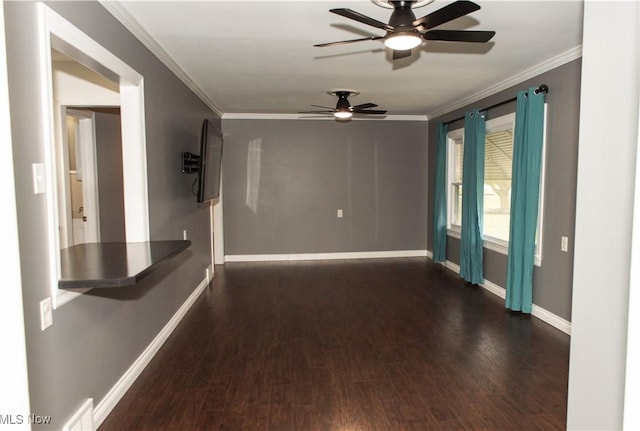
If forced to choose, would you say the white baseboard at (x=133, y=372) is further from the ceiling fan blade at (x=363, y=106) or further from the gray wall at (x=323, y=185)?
the ceiling fan blade at (x=363, y=106)

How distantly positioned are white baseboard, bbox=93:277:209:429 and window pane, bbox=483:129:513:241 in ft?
12.8

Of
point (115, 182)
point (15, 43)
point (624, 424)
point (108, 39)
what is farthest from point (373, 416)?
point (115, 182)

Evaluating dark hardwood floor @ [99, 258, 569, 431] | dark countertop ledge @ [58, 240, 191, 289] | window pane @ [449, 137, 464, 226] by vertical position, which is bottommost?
dark hardwood floor @ [99, 258, 569, 431]

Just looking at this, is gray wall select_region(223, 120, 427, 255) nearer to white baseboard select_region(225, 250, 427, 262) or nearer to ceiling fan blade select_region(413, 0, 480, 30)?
white baseboard select_region(225, 250, 427, 262)

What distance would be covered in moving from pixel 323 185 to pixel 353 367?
14.6ft

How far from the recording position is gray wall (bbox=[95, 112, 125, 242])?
488cm

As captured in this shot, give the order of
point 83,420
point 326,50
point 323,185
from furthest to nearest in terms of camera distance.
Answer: point 323,185
point 326,50
point 83,420

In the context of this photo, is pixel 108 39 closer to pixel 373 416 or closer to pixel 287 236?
pixel 373 416

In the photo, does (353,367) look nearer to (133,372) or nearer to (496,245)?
(133,372)

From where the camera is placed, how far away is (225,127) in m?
7.01

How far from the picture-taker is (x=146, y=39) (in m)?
3.17

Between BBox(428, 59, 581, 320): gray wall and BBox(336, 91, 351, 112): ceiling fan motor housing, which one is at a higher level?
BBox(336, 91, 351, 112): ceiling fan motor housing

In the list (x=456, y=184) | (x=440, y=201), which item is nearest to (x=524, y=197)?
(x=456, y=184)

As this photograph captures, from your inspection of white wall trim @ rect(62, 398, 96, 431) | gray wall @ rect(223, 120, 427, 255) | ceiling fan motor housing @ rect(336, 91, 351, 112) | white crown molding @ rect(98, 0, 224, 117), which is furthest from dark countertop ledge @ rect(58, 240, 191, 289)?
gray wall @ rect(223, 120, 427, 255)
